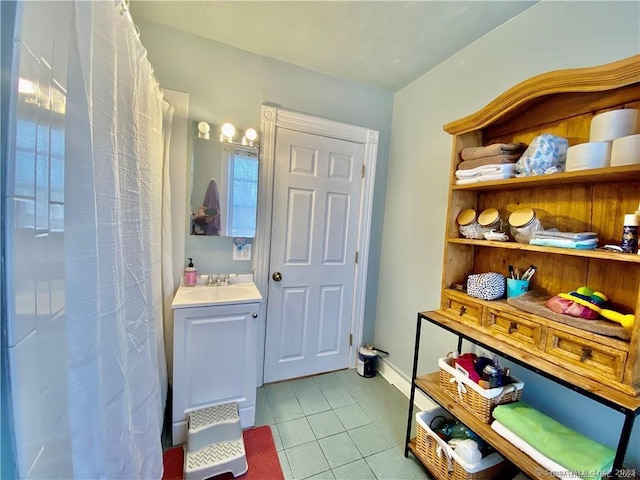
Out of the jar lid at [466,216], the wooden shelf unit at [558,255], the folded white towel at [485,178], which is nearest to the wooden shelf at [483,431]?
the wooden shelf unit at [558,255]

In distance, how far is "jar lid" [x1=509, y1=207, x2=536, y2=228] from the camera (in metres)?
1.19

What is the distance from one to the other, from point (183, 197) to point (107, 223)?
1077 millimetres

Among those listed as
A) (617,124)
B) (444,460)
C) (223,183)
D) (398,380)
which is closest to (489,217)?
(617,124)

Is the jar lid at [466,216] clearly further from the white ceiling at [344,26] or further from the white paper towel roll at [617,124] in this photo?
the white ceiling at [344,26]

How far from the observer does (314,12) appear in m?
1.44

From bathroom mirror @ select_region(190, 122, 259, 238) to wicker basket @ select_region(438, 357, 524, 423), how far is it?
154 centimetres

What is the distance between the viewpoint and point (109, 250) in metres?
0.78

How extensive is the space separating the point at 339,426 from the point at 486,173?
1755mm

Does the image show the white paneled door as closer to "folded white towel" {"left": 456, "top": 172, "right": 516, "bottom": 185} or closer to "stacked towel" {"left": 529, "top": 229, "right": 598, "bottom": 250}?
"folded white towel" {"left": 456, "top": 172, "right": 516, "bottom": 185}

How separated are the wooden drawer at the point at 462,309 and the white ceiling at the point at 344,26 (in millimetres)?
1515

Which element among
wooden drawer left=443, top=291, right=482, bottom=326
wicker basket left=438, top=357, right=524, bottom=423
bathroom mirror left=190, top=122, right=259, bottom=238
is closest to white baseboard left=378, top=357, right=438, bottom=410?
wicker basket left=438, top=357, right=524, bottom=423

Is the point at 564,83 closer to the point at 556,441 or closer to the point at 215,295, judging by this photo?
the point at 556,441

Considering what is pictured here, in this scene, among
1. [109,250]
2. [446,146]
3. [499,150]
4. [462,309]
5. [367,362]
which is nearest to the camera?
[109,250]

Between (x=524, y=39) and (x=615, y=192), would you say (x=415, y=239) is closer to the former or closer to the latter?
(x=615, y=192)
